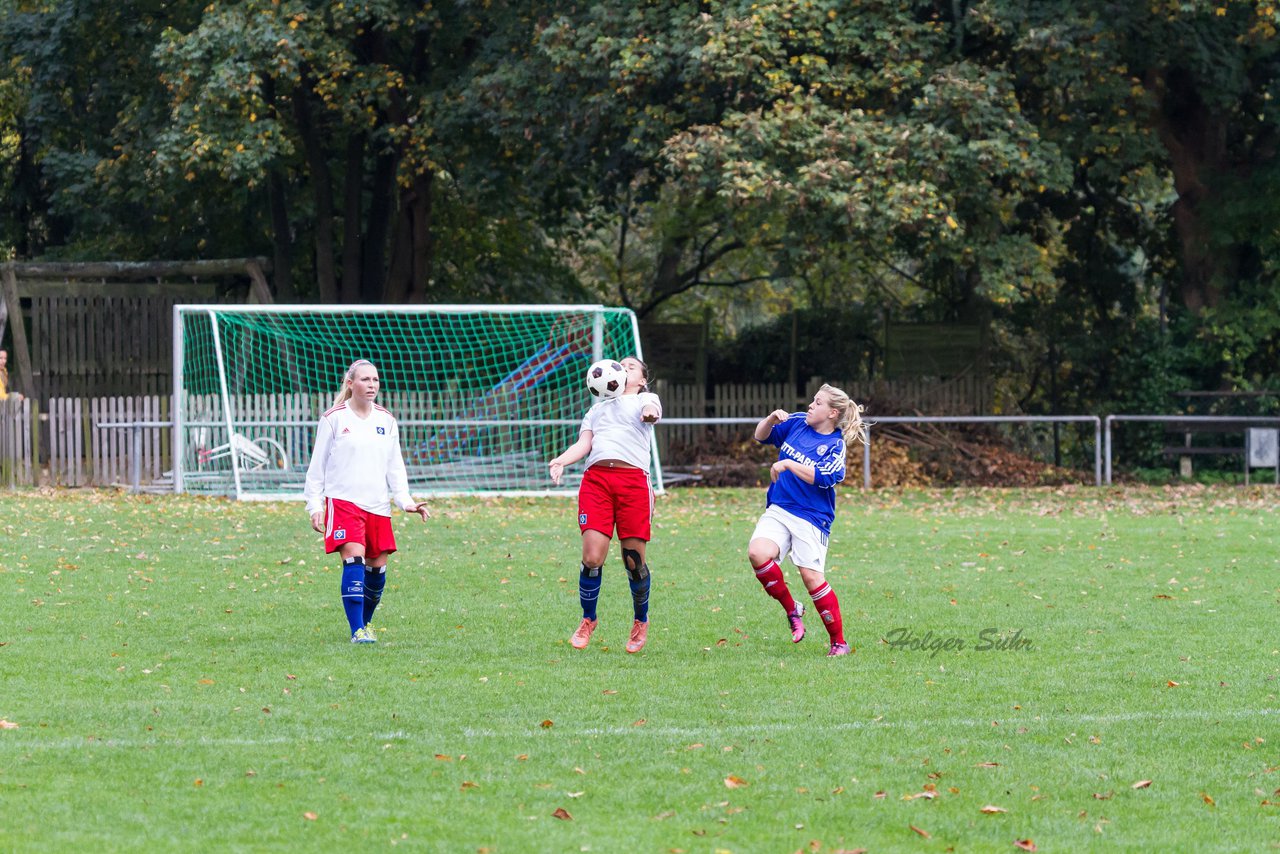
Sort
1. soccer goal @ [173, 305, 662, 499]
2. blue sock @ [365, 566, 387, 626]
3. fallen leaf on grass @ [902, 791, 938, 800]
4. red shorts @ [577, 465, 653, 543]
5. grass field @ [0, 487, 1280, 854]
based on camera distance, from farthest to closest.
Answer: soccer goal @ [173, 305, 662, 499] < blue sock @ [365, 566, 387, 626] < red shorts @ [577, 465, 653, 543] < fallen leaf on grass @ [902, 791, 938, 800] < grass field @ [0, 487, 1280, 854]

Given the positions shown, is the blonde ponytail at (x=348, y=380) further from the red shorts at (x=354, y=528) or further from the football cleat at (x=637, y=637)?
the football cleat at (x=637, y=637)

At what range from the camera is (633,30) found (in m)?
21.2

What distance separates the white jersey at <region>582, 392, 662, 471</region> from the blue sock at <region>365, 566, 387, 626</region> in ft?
4.62

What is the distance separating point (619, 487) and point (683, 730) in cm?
226

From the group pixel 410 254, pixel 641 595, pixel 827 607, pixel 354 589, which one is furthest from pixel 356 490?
pixel 410 254

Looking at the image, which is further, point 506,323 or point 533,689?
point 506,323

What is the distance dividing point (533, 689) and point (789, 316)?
2223cm

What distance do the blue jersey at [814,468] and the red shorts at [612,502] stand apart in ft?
2.42

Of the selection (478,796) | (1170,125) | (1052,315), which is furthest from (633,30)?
(478,796)

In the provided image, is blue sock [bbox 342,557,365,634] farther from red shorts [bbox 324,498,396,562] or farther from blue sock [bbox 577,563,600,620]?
blue sock [bbox 577,563,600,620]

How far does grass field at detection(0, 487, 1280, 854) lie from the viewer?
554 centimetres

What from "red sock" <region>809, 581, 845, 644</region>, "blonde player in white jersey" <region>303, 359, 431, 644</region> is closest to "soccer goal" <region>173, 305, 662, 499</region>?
"blonde player in white jersey" <region>303, 359, 431, 644</region>

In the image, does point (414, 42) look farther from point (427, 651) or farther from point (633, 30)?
point (427, 651)

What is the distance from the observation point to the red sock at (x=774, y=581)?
8.89 m
